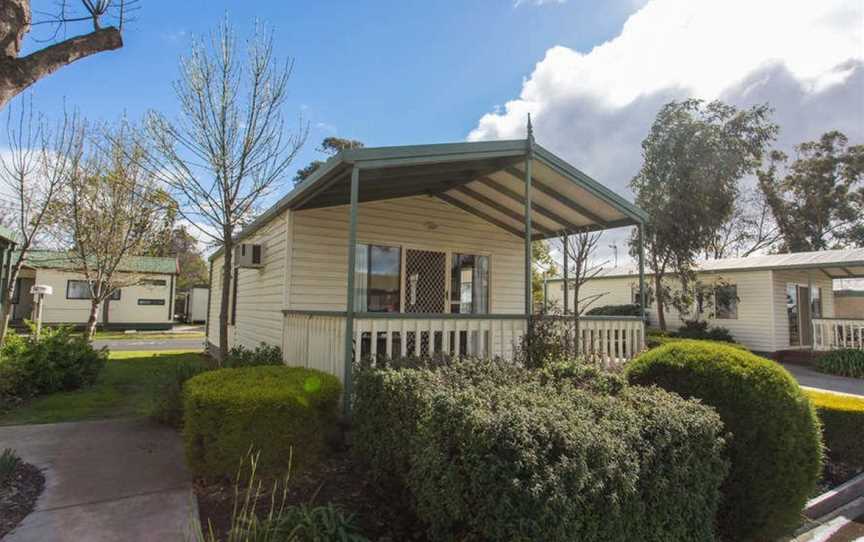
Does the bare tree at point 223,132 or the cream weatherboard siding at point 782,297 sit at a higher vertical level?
the bare tree at point 223,132

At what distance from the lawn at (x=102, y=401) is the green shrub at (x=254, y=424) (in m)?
2.90

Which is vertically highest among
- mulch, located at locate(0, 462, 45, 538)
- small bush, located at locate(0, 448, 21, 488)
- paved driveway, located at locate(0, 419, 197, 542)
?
small bush, located at locate(0, 448, 21, 488)

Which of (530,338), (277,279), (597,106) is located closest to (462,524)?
(530,338)

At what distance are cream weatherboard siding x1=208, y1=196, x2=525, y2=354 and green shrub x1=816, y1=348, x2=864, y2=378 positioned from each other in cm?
934

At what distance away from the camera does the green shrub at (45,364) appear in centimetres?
675

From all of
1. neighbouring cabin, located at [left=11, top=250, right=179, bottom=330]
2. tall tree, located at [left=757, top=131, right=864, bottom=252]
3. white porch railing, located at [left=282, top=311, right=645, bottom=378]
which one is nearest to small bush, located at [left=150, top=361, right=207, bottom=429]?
white porch railing, located at [left=282, top=311, right=645, bottom=378]

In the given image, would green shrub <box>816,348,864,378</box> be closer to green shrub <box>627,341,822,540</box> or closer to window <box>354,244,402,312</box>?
green shrub <box>627,341,822,540</box>

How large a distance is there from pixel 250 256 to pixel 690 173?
15.0 meters

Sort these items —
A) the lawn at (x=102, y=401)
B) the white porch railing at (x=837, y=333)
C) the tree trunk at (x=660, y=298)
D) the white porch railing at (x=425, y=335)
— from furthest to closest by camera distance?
the tree trunk at (x=660, y=298) < the white porch railing at (x=837, y=333) < the lawn at (x=102, y=401) < the white porch railing at (x=425, y=335)

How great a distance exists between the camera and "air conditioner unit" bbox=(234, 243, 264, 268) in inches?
298

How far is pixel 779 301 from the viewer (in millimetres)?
14438

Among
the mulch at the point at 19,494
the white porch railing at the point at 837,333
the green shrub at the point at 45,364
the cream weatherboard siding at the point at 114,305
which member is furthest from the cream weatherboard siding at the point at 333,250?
the cream weatherboard siding at the point at 114,305

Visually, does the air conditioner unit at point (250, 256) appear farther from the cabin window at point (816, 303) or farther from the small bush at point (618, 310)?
the cabin window at point (816, 303)

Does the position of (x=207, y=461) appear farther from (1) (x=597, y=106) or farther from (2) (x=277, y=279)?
(1) (x=597, y=106)
